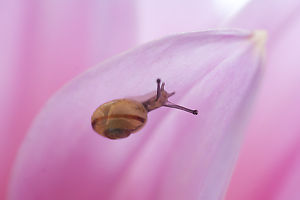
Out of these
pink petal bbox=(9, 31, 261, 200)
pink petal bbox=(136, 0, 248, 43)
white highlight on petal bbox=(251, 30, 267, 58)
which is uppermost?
pink petal bbox=(136, 0, 248, 43)

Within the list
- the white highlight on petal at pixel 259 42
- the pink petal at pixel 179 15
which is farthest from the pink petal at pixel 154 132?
the pink petal at pixel 179 15

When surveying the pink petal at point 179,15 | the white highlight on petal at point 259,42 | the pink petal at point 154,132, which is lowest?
the pink petal at point 154,132

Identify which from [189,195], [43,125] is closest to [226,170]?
[189,195]

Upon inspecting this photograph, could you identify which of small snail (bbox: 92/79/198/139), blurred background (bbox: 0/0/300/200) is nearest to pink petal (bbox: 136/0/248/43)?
blurred background (bbox: 0/0/300/200)

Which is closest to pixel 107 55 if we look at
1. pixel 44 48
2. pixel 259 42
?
pixel 44 48

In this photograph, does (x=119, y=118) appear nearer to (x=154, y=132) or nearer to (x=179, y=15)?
(x=154, y=132)

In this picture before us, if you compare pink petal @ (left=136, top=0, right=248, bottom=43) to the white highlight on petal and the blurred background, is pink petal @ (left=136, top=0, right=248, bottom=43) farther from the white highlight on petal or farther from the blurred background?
the white highlight on petal

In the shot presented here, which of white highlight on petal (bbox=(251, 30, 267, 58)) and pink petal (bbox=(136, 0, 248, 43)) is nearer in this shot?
white highlight on petal (bbox=(251, 30, 267, 58))

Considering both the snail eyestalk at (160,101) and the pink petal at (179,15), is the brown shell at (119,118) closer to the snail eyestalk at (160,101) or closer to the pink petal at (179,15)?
the snail eyestalk at (160,101)
